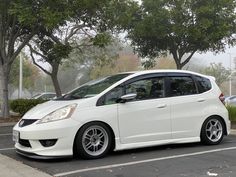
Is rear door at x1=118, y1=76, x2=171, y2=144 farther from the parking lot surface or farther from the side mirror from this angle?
the parking lot surface

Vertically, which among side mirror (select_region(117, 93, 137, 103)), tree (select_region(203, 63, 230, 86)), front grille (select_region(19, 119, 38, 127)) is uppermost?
tree (select_region(203, 63, 230, 86))

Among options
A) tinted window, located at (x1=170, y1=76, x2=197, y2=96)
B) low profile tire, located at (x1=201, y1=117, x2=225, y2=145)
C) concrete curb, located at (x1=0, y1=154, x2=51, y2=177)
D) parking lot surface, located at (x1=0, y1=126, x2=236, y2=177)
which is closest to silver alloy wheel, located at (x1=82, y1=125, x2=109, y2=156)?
parking lot surface, located at (x1=0, y1=126, x2=236, y2=177)

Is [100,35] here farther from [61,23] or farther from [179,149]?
[179,149]

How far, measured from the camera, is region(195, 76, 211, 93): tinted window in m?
9.32

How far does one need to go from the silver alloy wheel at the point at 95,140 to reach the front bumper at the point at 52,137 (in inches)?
9.0

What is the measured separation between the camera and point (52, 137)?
7586 mm

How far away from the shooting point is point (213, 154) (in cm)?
830

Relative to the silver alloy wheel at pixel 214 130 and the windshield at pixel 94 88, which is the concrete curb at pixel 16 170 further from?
the silver alloy wheel at pixel 214 130

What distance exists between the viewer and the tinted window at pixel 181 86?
29.5 feet

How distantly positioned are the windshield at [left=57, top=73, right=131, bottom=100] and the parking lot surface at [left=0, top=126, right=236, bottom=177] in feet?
3.83

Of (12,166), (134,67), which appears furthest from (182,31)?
(134,67)

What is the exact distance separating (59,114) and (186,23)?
39.4 feet

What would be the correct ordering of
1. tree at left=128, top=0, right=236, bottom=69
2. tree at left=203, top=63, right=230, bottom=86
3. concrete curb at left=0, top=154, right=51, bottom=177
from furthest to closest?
tree at left=203, top=63, right=230, bottom=86, tree at left=128, top=0, right=236, bottom=69, concrete curb at left=0, top=154, right=51, bottom=177

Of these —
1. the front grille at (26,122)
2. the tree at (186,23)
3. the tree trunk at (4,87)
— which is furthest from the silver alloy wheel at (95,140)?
the tree at (186,23)
